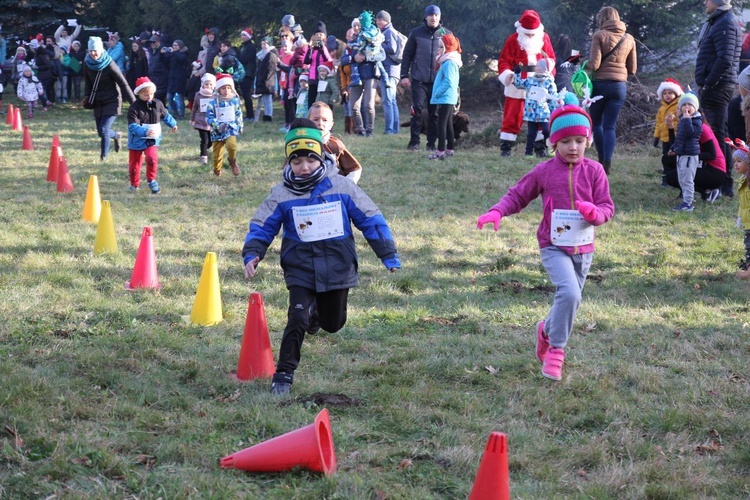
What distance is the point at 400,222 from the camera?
37.3ft

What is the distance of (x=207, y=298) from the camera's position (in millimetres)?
7145

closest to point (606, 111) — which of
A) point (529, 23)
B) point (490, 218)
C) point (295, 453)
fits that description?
point (529, 23)

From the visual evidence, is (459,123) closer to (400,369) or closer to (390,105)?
(390,105)

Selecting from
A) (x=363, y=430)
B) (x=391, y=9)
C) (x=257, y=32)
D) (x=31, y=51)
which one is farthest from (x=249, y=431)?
(x=31, y=51)

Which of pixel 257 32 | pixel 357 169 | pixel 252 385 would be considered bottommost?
pixel 252 385

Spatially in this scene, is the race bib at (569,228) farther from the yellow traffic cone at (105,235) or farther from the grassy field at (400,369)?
the yellow traffic cone at (105,235)

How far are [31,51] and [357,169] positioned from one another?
24270 mm

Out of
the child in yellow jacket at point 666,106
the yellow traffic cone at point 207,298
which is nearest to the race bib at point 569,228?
the yellow traffic cone at point 207,298

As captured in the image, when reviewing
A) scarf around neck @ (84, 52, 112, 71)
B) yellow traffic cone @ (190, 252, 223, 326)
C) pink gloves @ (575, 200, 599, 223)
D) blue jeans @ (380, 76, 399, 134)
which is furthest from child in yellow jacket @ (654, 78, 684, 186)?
scarf around neck @ (84, 52, 112, 71)

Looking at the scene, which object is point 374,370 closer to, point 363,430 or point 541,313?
point 363,430

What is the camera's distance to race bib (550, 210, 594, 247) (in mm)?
5969

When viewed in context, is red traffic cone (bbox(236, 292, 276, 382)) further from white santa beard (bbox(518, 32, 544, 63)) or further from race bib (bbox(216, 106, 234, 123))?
white santa beard (bbox(518, 32, 544, 63))

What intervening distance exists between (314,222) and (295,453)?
1.69m

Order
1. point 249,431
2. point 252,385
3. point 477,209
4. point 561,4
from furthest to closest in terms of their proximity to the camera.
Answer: point 561,4, point 477,209, point 252,385, point 249,431
